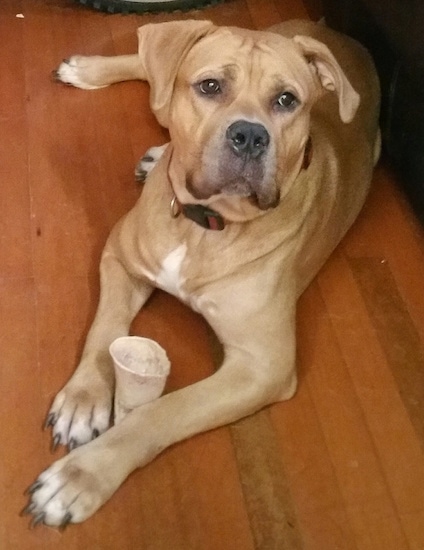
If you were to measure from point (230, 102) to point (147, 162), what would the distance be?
78 centimetres

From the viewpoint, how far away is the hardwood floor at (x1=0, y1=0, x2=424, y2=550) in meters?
1.78

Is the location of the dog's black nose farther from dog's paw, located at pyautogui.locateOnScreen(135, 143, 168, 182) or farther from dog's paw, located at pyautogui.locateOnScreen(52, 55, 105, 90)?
dog's paw, located at pyautogui.locateOnScreen(52, 55, 105, 90)

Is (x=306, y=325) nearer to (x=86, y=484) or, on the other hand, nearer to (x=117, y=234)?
(x=117, y=234)

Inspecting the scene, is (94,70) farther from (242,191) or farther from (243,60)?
(242,191)

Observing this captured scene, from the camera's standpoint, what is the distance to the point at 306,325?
7.36 feet

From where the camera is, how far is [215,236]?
1.98 meters

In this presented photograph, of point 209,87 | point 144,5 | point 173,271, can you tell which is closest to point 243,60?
point 209,87

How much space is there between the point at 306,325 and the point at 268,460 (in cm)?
47

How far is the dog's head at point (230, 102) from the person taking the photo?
1758 mm

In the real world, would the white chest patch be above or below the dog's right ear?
below

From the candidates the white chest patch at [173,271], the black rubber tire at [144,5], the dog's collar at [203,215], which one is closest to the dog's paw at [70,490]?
the white chest patch at [173,271]

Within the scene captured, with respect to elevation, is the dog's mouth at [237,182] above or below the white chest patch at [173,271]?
above

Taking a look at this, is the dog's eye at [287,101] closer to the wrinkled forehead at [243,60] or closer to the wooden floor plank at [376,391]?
the wrinkled forehead at [243,60]

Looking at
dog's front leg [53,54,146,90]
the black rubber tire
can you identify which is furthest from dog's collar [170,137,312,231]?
the black rubber tire
